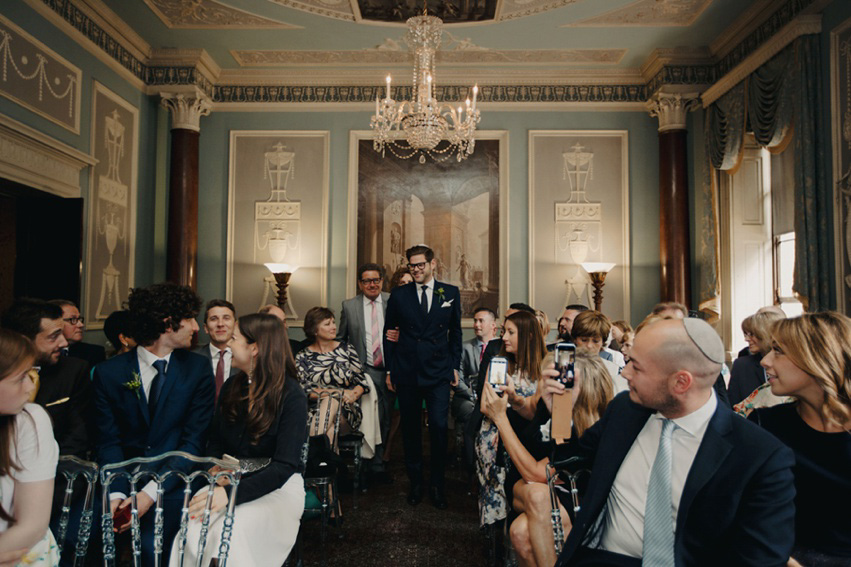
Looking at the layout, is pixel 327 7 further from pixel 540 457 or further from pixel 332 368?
pixel 540 457

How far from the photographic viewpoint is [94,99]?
6.14 metres

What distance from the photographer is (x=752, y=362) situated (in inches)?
135

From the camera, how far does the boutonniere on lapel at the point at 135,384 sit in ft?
8.48

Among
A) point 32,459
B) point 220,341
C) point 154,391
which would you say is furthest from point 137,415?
point 220,341

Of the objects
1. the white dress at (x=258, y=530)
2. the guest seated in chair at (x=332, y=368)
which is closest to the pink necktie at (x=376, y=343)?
the guest seated in chair at (x=332, y=368)

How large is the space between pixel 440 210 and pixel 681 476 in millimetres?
6280

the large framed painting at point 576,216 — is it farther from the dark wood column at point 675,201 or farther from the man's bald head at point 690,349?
the man's bald head at point 690,349

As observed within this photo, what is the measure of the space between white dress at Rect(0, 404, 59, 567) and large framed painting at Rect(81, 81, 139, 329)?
4.87 metres

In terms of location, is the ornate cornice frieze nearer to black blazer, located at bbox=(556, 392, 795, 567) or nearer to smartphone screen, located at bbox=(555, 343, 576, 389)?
smartphone screen, located at bbox=(555, 343, 576, 389)

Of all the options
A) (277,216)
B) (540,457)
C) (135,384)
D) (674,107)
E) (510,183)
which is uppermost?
(674,107)

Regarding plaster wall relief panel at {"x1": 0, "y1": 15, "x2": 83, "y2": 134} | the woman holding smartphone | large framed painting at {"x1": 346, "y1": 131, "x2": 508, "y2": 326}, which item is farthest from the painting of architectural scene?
the woman holding smartphone

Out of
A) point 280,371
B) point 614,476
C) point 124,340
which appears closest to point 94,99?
point 124,340

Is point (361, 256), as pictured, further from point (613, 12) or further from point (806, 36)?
point (806, 36)

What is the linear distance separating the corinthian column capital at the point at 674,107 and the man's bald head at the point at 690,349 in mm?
6192
